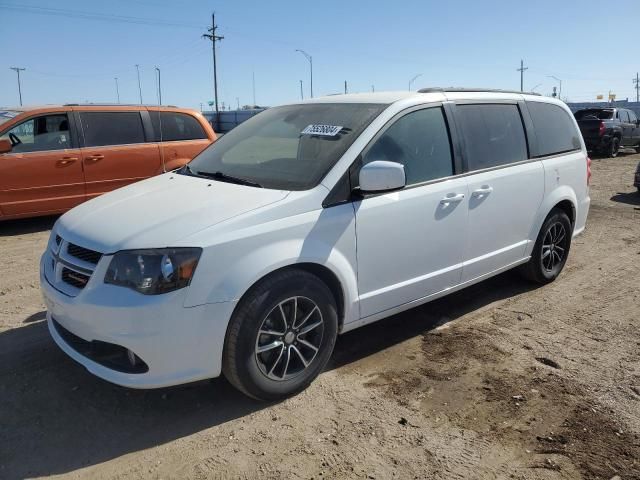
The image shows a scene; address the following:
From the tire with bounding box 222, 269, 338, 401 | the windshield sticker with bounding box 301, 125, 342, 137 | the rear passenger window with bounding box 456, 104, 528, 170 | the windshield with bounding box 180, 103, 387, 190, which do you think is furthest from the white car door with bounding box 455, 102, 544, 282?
the tire with bounding box 222, 269, 338, 401

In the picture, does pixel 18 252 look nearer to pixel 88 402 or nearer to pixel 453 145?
pixel 88 402

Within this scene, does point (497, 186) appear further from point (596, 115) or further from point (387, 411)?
point (596, 115)

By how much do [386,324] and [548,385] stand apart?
1.39 m

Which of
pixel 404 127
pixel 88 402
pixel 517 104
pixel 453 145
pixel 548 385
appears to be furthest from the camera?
pixel 517 104

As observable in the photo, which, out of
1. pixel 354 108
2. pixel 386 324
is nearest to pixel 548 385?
pixel 386 324

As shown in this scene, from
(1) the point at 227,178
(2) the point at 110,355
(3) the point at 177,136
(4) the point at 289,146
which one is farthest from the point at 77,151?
(2) the point at 110,355

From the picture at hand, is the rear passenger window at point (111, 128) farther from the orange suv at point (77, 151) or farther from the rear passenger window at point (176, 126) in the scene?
the rear passenger window at point (176, 126)

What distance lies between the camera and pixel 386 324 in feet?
14.9

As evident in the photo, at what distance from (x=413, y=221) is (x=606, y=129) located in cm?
1883

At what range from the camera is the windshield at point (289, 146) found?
354 cm

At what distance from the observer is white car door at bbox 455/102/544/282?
4.31m

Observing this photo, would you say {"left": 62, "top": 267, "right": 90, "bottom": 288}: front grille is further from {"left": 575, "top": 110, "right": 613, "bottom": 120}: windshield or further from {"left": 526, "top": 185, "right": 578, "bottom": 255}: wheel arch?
{"left": 575, "top": 110, "right": 613, "bottom": 120}: windshield

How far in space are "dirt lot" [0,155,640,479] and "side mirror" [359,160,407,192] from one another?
4.19 ft

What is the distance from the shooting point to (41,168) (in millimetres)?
7641
